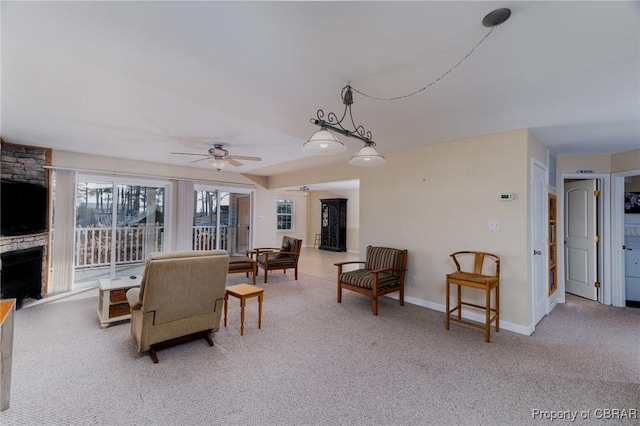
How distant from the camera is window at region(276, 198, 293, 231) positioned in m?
10.6

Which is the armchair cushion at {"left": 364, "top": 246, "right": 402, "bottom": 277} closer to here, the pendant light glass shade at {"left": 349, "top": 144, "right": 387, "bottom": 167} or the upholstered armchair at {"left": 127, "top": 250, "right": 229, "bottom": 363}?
the pendant light glass shade at {"left": 349, "top": 144, "right": 387, "bottom": 167}

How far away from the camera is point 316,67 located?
2004 millimetres

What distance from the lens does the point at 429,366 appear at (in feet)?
8.30

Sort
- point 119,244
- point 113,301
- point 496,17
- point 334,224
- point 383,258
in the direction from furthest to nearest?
point 334,224 < point 119,244 < point 383,258 < point 113,301 < point 496,17

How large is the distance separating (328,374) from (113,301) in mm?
2800

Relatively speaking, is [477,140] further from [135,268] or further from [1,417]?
[135,268]

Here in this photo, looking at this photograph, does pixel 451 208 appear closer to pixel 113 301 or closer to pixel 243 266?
pixel 243 266

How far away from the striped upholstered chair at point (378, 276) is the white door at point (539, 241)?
159cm

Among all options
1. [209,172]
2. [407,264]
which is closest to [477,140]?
[407,264]

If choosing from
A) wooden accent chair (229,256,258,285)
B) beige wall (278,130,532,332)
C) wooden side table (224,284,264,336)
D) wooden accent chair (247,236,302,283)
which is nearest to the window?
wooden accent chair (247,236,302,283)

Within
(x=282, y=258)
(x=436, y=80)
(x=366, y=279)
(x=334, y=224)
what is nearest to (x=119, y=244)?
(x=282, y=258)

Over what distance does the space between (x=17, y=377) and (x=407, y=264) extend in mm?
4399

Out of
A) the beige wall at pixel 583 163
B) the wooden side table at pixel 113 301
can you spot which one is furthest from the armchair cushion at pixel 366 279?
the beige wall at pixel 583 163

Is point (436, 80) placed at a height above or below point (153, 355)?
above
